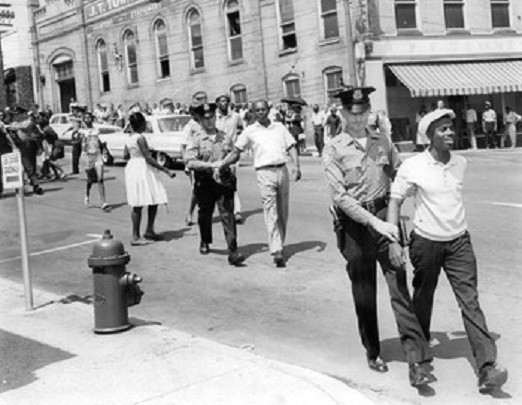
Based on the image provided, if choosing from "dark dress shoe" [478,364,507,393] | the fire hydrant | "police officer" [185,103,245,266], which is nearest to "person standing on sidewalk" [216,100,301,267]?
"police officer" [185,103,245,266]

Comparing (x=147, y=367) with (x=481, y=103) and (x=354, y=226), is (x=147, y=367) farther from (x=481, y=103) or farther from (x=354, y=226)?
(x=481, y=103)

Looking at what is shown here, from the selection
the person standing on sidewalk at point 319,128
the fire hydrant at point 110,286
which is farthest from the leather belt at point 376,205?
the person standing on sidewalk at point 319,128

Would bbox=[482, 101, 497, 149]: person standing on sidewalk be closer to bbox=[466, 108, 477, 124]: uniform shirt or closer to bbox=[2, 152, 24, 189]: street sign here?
bbox=[466, 108, 477, 124]: uniform shirt

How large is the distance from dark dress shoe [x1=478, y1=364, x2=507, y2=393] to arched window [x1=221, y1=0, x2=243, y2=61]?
27.3 metres

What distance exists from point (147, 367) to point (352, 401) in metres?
1.56

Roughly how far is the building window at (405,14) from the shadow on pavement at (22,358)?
76.9 ft

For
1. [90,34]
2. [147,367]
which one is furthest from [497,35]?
[147,367]

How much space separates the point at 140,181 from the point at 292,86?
19.7m

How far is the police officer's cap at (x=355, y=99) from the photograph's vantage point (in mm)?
5113

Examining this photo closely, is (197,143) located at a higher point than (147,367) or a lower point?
higher

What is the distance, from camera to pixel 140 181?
33.3 ft

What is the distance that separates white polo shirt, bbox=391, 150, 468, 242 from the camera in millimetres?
4910

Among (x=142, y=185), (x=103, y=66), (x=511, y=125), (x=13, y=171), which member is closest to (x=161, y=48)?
(x=103, y=66)

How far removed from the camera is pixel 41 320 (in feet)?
22.0
